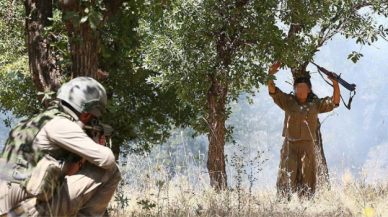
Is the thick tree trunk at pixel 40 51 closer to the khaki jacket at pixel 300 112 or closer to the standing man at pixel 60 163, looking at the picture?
the standing man at pixel 60 163

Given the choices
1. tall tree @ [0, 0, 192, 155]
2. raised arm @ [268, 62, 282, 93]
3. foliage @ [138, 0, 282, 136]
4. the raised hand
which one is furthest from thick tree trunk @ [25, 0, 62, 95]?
the raised hand

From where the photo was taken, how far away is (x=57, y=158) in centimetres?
416

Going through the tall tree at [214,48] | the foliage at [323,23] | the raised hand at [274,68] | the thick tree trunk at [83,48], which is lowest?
the thick tree trunk at [83,48]

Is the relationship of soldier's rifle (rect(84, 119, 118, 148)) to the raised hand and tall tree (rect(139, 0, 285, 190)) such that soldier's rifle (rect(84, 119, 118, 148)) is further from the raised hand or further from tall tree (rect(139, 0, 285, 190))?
the raised hand

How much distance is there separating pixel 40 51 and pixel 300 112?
471 centimetres

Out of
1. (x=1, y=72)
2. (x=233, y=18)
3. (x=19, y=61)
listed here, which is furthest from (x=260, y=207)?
(x=1, y=72)

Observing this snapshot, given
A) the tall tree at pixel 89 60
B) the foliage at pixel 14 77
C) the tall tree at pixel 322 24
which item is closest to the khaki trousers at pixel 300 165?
the tall tree at pixel 322 24

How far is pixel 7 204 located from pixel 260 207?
10.4 ft

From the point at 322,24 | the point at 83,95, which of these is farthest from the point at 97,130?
the point at 322,24

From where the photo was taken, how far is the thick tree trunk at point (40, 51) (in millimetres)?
5262

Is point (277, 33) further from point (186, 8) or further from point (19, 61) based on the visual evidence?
point (19, 61)

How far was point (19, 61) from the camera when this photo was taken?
37.9 ft

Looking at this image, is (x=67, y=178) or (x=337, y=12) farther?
(x=337, y=12)

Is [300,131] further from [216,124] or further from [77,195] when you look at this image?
[77,195]
